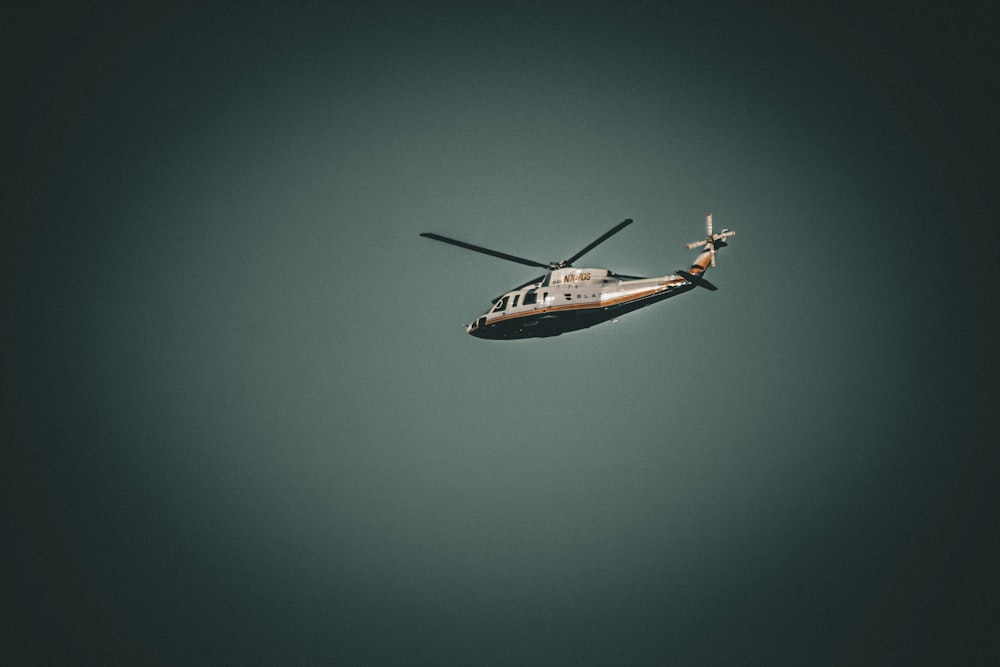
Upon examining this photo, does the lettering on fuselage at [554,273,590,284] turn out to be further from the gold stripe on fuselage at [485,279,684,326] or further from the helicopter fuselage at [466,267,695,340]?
A: the gold stripe on fuselage at [485,279,684,326]

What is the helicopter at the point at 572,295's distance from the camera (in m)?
23.0

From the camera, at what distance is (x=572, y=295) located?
24.0 meters

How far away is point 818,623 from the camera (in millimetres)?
45531

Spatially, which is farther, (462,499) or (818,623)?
(462,499)

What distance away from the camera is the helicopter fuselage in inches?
910

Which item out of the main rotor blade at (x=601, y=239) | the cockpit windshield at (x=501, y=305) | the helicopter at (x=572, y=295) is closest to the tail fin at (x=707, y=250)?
the helicopter at (x=572, y=295)

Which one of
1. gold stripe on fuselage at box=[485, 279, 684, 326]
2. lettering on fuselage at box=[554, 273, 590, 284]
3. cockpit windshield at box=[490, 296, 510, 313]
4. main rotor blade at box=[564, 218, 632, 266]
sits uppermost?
main rotor blade at box=[564, 218, 632, 266]

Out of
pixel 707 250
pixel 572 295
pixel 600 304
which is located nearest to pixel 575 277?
pixel 572 295

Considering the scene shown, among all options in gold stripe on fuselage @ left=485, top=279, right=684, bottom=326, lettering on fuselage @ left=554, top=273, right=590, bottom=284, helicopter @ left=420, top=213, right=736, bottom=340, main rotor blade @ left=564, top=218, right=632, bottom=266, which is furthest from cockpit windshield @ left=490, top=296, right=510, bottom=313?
main rotor blade @ left=564, top=218, right=632, bottom=266

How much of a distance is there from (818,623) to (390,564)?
4114 centimetres

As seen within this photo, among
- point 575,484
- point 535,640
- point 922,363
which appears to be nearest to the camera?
point 535,640

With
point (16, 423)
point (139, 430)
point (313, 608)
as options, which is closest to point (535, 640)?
point (313, 608)

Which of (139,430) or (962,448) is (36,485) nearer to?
(139,430)

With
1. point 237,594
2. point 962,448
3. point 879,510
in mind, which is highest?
point 962,448
